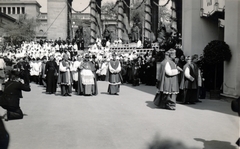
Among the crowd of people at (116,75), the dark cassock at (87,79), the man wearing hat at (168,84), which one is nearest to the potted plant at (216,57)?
the crowd of people at (116,75)

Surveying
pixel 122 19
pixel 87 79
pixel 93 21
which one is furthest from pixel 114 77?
pixel 93 21

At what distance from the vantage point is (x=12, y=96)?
9.95 meters

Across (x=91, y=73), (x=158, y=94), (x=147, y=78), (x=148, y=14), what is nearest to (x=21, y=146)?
(x=158, y=94)

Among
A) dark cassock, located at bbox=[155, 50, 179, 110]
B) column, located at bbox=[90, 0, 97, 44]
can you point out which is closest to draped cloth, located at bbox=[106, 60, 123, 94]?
→ dark cassock, located at bbox=[155, 50, 179, 110]

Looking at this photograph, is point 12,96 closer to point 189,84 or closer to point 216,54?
point 189,84

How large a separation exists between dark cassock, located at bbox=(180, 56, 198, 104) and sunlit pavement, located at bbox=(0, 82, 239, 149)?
849 mm

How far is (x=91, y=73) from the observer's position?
56.2 ft

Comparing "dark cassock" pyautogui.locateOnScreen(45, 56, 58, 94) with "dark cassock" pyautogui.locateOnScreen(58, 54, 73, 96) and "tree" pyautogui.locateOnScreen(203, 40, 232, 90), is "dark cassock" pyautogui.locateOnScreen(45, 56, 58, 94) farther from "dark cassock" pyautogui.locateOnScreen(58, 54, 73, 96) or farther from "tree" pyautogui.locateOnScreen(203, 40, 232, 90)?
"tree" pyautogui.locateOnScreen(203, 40, 232, 90)

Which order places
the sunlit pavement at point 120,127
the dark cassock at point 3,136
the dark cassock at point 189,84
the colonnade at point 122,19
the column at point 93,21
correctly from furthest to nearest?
the column at point 93,21 < the colonnade at point 122,19 < the dark cassock at point 189,84 < the sunlit pavement at point 120,127 < the dark cassock at point 3,136

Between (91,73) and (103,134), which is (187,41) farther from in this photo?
(103,134)

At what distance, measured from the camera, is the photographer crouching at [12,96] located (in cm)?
992

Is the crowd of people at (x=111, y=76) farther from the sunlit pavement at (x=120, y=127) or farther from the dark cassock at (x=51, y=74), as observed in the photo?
the sunlit pavement at (x=120, y=127)

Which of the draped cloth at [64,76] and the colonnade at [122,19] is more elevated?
the colonnade at [122,19]

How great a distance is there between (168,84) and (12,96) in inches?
194
